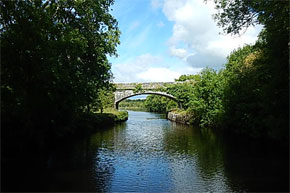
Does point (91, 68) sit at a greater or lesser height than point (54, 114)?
greater

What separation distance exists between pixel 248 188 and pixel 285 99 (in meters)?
4.24

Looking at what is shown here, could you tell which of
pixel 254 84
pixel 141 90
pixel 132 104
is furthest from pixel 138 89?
pixel 132 104

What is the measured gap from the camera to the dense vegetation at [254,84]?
12.1 m

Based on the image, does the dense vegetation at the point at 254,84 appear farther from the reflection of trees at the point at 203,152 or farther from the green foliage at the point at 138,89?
the green foliage at the point at 138,89

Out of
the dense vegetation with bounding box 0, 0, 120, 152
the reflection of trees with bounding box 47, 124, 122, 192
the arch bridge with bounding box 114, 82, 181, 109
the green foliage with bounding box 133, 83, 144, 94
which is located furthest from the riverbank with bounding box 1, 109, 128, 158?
the arch bridge with bounding box 114, 82, 181, 109

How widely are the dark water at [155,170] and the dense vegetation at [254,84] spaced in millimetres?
1827

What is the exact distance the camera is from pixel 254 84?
21.0m

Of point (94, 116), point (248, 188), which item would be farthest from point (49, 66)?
point (94, 116)

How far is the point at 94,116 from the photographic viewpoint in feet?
101

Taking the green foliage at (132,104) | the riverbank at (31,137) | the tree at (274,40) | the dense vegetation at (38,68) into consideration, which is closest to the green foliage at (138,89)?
the riverbank at (31,137)

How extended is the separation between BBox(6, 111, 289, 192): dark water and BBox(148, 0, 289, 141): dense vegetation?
1827mm

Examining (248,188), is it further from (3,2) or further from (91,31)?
(91,31)

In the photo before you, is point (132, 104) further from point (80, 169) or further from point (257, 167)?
point (257, 167)

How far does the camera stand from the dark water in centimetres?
1065
